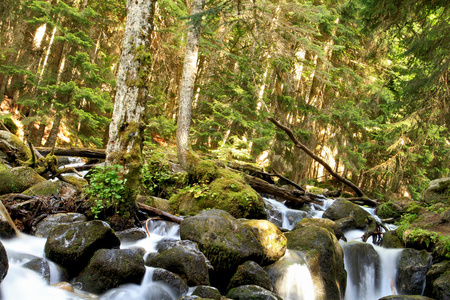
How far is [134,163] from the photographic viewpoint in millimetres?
6324

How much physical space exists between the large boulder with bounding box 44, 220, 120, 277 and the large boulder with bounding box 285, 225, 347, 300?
397cm

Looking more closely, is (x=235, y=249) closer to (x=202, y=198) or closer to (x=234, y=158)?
(x=202, y=198)

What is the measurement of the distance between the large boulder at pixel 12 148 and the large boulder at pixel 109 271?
602 centimetres

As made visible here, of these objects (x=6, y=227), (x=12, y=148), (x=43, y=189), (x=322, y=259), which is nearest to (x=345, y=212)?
(x=322, y=259)

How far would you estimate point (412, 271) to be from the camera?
276 inches

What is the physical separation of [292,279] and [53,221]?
465 centimetres

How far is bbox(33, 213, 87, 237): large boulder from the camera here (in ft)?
17.9

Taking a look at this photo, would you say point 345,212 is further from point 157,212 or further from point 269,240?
point 157,212

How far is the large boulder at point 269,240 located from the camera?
6.10 metres

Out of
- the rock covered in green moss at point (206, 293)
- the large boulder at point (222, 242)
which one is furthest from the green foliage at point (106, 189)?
the rock covered in green moss at point (206, 293)

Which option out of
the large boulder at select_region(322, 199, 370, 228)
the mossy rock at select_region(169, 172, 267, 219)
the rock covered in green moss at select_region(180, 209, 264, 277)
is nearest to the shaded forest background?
the mossy rock at select_region(169, 172, 267, 219)

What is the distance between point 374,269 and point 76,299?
22.0 feet

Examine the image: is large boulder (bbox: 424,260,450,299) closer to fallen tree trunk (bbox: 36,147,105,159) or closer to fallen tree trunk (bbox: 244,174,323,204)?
fallen tree trunk (bbox: 244,174,323,204)

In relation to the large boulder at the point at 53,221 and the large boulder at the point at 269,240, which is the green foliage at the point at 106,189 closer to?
the large boulder at the point at 53,221
